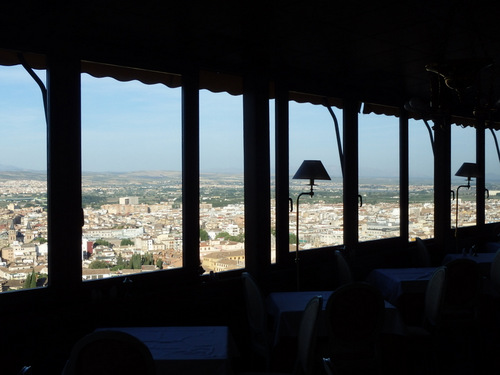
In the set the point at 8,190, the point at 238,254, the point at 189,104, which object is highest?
the point at 189,104

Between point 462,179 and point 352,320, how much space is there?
216 inches

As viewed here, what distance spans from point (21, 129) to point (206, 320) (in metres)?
2.37

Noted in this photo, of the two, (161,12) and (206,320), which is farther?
(206,320)

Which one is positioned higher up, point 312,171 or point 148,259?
point 312,171

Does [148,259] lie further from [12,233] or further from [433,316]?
[433,316]

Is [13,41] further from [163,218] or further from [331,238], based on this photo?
[331,238]

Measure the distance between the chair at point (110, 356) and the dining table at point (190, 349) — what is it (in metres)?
0.43

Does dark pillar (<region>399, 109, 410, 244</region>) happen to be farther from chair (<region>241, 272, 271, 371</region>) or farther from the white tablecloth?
chair (<region>241, 272, 271, 371</region>)

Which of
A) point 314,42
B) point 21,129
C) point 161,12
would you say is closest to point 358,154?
point 314,42

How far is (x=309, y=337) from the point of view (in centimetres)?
269

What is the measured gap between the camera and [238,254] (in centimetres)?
483

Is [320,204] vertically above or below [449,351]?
above

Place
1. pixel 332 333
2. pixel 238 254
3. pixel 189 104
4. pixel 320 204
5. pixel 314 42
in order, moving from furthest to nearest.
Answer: pixel 320 204
pixel 238 254
pixel 189 104
pixel 314 42
pixel 332 333

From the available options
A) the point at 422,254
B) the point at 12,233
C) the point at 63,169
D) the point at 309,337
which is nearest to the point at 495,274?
the point at 422,254
